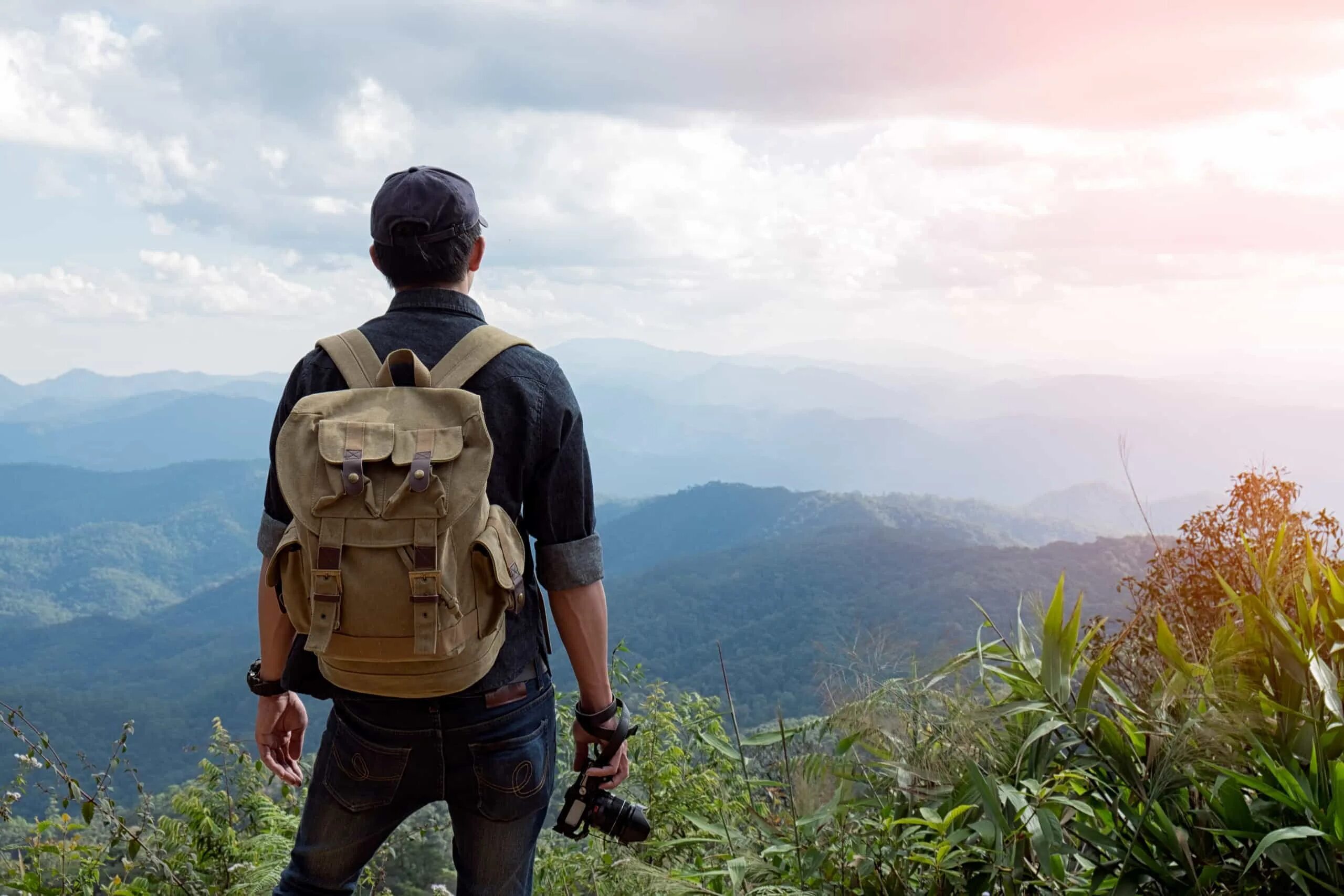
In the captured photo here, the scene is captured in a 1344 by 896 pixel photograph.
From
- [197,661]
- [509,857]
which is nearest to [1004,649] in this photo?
[509,857]

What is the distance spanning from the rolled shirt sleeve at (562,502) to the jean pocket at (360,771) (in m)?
0.39

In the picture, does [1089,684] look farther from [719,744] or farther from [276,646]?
[276,646]

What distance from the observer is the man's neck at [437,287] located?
1695mm

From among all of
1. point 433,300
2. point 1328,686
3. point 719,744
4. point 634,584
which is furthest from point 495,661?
point 634,584

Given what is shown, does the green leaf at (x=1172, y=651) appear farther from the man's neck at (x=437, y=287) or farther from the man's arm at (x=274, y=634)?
the man's arm at (x=274, y=634)

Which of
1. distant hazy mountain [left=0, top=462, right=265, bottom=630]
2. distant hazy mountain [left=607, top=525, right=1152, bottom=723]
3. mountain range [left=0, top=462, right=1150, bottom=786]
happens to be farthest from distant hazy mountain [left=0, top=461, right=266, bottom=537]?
distant hazy mountain [left=607, top=525, right=1152, bottom=723]

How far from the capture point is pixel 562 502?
169 cm

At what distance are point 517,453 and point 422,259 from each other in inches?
15.1

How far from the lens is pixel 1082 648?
1950 millimetres

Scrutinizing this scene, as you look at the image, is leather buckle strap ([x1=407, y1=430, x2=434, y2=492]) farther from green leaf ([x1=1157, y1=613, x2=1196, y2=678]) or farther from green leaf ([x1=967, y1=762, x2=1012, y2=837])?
green leaf ([x1=1157, y1=613, x2=1196, y2=678])

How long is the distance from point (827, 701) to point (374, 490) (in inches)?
49.0

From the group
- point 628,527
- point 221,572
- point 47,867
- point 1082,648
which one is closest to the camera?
point 1082,648

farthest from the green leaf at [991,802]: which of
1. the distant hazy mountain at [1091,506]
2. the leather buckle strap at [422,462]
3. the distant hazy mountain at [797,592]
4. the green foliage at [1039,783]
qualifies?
the distant hazy mountain at [1091,506]

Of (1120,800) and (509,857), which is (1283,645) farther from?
(509,857)
